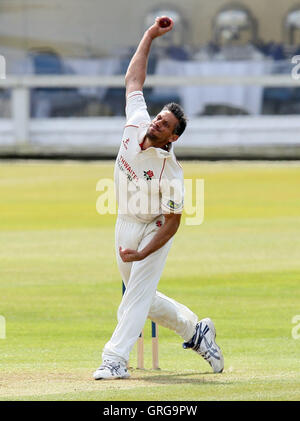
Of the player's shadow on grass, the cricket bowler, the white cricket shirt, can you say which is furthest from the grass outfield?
the white cricket shirt

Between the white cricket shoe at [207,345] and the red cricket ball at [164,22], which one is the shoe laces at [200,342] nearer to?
the white cricket shoe at [207,345]

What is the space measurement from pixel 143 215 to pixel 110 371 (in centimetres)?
102

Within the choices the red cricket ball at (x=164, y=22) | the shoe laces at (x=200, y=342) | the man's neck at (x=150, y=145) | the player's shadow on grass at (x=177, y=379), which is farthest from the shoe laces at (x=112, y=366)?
the red cricket ball at (x=164, y=22)

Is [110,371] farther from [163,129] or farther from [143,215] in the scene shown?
[163,129]

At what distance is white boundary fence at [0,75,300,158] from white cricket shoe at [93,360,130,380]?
90.7 ft

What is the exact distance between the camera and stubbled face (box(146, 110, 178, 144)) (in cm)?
752

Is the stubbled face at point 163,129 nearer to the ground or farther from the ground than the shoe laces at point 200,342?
farther from the ground

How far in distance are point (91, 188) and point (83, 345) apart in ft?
51.6

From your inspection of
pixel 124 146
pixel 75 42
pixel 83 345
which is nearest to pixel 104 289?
pixel 83 345

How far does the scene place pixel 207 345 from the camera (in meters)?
8.13

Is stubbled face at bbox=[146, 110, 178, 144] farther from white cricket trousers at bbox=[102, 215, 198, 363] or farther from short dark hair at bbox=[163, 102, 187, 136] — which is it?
→ white cricket trousers at bbox=[102, 215, 198, 363]

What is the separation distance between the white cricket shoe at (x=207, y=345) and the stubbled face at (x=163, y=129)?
1.40 m

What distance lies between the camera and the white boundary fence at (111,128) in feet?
117

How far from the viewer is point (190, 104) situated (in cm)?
3669
